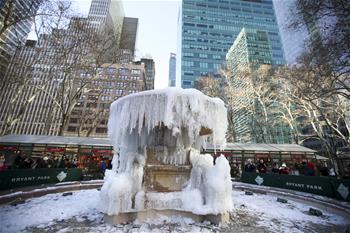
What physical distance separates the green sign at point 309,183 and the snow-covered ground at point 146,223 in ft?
6.01

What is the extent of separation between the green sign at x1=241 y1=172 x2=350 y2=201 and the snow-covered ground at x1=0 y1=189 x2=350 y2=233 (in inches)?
72.2

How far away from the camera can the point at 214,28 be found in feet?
325

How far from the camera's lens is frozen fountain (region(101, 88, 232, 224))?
17.1 feet

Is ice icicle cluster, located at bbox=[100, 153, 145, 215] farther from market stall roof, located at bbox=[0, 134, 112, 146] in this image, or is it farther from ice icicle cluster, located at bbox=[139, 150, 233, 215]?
market stall roof, located at bbox=[0, 134, 112, 146]

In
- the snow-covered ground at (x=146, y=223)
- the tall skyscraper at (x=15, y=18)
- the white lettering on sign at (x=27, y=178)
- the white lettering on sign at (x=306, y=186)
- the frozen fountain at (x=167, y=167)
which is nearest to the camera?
the snow-covered ground at (x=146, y=223)

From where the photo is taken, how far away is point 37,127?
222ft

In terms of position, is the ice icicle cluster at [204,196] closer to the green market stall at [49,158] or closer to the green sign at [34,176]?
the green sign at [34,176]

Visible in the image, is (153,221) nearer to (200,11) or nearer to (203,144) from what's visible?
(203,144)

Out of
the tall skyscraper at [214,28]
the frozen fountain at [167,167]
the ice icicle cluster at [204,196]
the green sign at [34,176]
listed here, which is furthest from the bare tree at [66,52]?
the tall skyscraper at [214,28]

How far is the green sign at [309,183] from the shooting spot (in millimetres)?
7330

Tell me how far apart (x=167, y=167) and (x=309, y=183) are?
25.5ft

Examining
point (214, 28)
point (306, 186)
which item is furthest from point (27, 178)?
point (214, 28)

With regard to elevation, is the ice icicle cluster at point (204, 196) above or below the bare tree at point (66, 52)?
below

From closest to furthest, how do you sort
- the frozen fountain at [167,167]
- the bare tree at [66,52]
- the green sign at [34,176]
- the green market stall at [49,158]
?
the frozen fountain at [167,167] < the green sign at [34,176] < the green market stall at [49,158] < the bare tree at [66,52]
